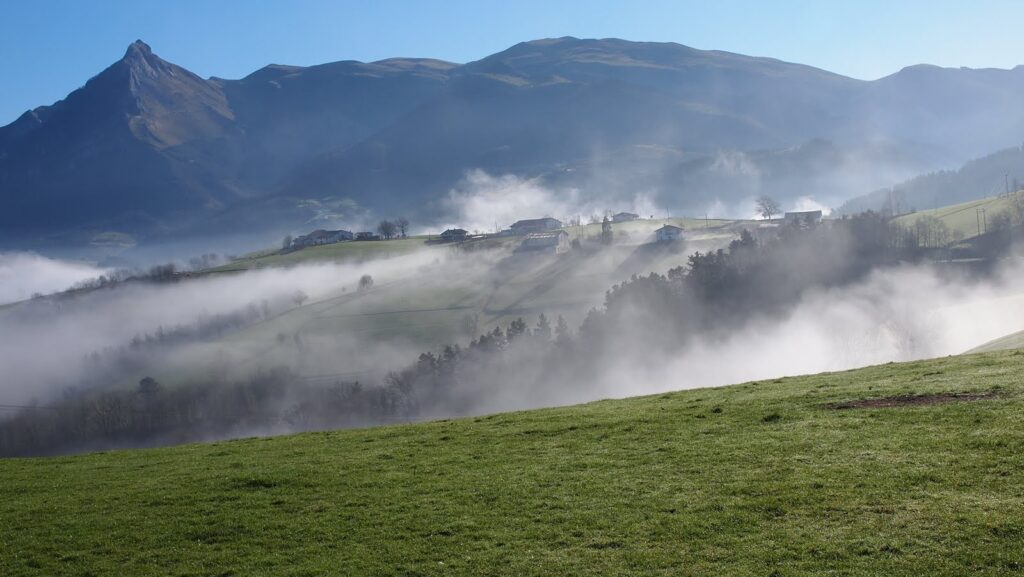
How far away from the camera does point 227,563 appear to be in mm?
20438

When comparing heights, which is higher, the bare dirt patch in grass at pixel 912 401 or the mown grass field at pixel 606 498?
the bare dirt patch in grass at pixel 912 401

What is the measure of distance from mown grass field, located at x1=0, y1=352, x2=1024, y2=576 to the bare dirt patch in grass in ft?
0.66

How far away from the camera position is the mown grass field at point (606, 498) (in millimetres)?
17672

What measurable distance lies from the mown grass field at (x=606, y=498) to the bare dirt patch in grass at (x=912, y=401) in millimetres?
202

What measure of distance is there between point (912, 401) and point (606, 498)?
45.7 feet

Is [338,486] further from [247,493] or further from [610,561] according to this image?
[610,561]

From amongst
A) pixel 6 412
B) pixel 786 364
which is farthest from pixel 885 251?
pixel 6 412

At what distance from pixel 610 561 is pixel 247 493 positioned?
46.6 feet

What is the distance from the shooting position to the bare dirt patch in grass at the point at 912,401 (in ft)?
89.8

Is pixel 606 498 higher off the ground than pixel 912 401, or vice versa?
pixel 912 401

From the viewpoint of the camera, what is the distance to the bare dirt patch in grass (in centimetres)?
2736

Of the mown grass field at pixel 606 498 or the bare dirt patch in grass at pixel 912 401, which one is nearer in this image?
the mown grass field at pixel 606 498

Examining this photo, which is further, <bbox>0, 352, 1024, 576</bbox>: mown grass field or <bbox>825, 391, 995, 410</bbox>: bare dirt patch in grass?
<bbox>825, 391, 995, 410</bbox>: bare dirt patch in grass

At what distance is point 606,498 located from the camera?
22.0m
